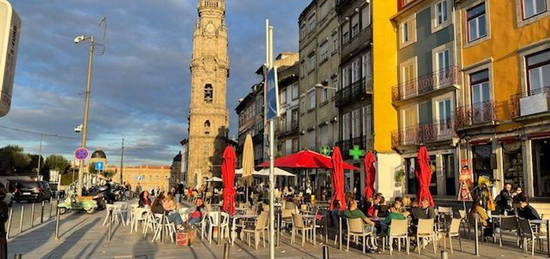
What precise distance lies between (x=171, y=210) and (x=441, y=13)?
58.5 feet

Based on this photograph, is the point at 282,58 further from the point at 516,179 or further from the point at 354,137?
the point at 516,179

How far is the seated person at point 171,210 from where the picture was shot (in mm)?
14227

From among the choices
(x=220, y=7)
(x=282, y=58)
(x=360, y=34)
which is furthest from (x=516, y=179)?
(x=220, y=7)

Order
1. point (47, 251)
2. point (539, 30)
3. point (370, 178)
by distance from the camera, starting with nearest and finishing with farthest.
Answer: point (47, 251) < point (370, 178) < point (539, 30)

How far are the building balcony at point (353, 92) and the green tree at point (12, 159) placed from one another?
191 ft

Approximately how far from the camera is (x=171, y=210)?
15844mm

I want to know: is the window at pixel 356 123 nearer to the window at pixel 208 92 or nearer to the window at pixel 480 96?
the window at pixel 480 96

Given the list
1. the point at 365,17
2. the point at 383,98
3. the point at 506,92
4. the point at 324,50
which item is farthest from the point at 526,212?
the point at 324,50

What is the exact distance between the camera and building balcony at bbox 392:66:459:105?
23.6 meters

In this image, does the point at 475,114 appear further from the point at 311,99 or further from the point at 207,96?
the point at 207,96

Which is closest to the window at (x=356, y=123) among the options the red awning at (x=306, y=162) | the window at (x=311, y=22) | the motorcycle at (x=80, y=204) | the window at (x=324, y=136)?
the window at (x=324, y=136)

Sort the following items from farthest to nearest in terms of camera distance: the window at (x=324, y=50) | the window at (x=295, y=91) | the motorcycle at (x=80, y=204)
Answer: the window at (x=295, y=91) < the window at (x=324, y=50) < the motorcycle at (x=80, y=204)

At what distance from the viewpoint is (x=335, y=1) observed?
35.2 meters

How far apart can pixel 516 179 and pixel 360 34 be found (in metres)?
14.2
